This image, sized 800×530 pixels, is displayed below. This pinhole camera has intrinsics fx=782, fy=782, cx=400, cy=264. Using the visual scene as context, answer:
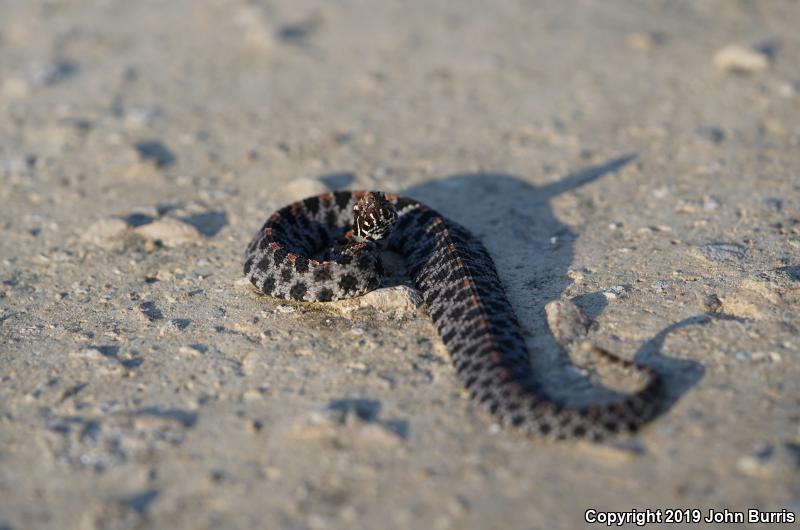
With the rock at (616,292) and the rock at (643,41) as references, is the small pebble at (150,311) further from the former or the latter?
the rock at (643,41)

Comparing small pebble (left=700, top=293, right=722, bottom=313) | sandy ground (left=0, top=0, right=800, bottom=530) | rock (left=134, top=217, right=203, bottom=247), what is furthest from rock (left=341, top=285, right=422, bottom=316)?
small pebble (left=700, top=293, right=722, bottom=313)

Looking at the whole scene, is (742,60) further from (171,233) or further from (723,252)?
(171,233)

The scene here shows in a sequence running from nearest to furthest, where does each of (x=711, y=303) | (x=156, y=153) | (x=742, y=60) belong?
(x=711, y=303) → (x=156, y=153) → (x=742, y=60)

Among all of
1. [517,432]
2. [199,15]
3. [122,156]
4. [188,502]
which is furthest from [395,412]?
[199,15]

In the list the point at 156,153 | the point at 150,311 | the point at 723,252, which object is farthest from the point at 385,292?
the point at 156,153

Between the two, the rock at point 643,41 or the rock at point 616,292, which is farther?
the rock at point 643,41

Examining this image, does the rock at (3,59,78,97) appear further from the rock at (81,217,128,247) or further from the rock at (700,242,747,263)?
the rock at (700,242,747,263)

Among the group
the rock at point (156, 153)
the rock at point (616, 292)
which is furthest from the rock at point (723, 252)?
the rock at point (156, 153)
